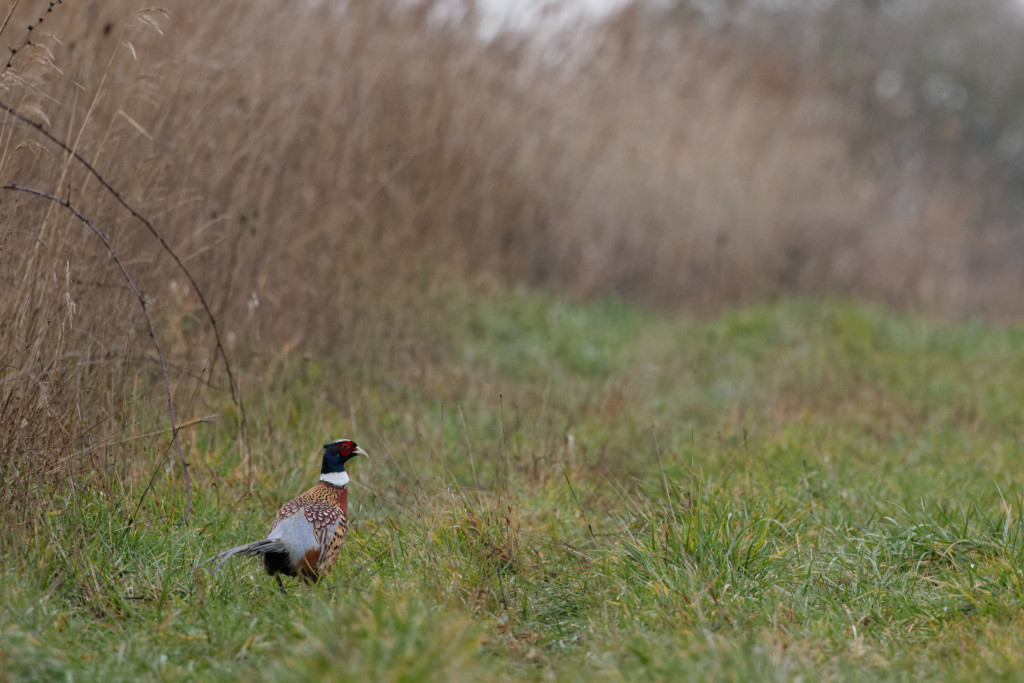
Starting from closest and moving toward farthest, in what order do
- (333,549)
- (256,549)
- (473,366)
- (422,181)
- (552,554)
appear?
1. (256,549)
2. (333,549)
3. (552,554)
4. (473,366)
5. (422,181)

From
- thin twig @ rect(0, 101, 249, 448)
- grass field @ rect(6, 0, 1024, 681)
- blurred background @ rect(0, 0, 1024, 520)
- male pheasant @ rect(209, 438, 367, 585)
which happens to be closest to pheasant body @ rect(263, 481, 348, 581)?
male pheasant @ rect(209, 438, 367, 585)

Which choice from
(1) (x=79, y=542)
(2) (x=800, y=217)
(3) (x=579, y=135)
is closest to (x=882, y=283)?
(2) (x=800, y=217)

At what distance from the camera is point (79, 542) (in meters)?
3.25

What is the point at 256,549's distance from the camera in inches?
125

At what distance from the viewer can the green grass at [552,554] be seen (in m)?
2.76

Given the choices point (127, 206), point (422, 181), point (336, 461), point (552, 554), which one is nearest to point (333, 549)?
point (336, 461)

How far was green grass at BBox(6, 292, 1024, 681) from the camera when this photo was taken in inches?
108

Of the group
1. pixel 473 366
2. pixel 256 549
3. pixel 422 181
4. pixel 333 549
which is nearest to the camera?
pixel 256 549

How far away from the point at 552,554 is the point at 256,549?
1.03 m

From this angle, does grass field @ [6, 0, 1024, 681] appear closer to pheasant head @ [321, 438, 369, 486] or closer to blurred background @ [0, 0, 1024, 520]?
blurred background @ [0, 0, 1024, 520]

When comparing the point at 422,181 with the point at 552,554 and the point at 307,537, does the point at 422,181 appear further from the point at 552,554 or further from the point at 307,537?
the point at 307,537

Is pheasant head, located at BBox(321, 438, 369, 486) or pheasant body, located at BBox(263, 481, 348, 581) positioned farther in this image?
pheasant head, located at BBox(321, 438, 369, 486)

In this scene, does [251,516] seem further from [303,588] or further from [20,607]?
[20,607]

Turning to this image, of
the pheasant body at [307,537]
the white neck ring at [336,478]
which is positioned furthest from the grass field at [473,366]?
the white neck ring at [336,478]
